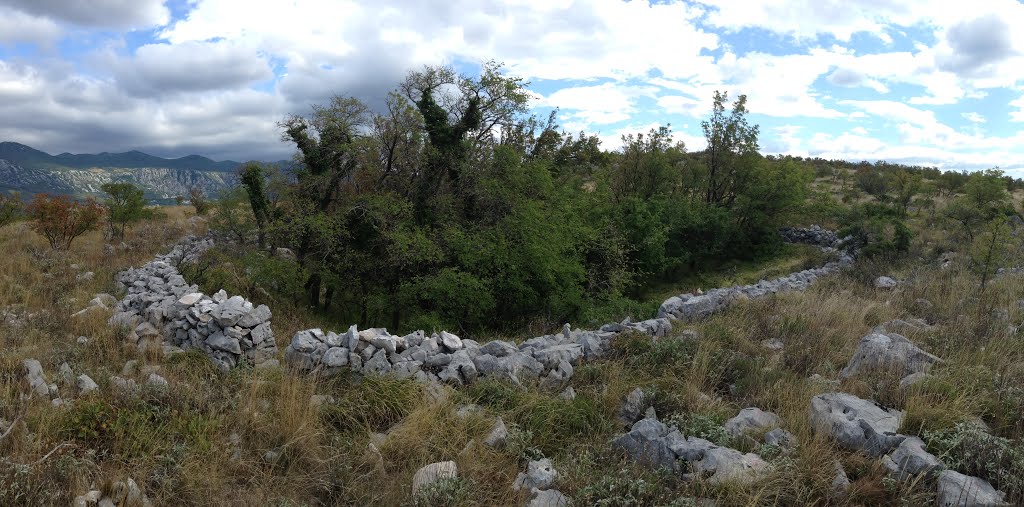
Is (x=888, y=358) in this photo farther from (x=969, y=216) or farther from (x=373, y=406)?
(x=969, y=216)

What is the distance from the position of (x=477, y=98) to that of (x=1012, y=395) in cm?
1256

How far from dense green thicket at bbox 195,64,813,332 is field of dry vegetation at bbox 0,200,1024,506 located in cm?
432

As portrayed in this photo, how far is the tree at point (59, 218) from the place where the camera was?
50.3ft

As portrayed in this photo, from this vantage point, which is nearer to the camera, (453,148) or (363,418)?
(363,418)

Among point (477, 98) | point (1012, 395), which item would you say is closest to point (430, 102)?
point (477, 98)

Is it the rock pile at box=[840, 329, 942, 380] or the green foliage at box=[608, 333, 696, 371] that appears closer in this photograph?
the rock pile at box=[840, 329, 942, 380]

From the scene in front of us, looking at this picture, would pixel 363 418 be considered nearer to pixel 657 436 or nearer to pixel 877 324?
pixel 657 436

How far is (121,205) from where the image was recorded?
19.2 metres

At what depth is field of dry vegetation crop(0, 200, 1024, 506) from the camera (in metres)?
3.75

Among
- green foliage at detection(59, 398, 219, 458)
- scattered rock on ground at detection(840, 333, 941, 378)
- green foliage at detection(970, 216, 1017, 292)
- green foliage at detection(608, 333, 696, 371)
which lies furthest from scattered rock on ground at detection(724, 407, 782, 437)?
green foliage at detection(970, 216, 1017, 292)

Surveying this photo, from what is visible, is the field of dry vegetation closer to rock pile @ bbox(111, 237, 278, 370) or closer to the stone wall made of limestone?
rock pile @ bbox(111, 237, 278, 370)

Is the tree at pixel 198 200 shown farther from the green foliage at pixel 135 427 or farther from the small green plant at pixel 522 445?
the small green plant at pixel 522 445

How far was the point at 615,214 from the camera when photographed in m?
17.6

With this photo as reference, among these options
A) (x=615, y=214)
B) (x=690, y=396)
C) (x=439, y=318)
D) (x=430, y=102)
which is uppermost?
(x=430, y=102)
